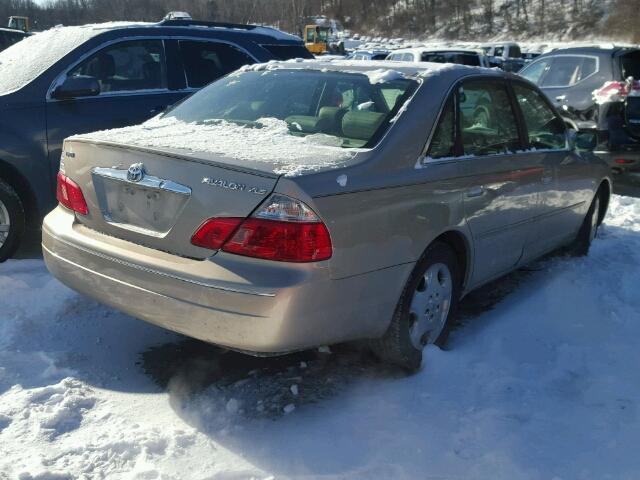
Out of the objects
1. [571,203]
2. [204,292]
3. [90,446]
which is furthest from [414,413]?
[571,203]

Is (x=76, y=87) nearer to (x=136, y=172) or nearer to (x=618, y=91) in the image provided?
(x=136, y=172)

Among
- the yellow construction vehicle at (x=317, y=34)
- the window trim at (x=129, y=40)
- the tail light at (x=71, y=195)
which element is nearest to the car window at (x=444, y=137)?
the tail light at (x=71, y=195)

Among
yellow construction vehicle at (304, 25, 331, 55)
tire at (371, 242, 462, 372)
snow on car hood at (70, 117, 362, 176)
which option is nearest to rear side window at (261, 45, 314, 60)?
snow on car hood at (70, 117, 362, 176)

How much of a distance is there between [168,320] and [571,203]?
3.34 meters

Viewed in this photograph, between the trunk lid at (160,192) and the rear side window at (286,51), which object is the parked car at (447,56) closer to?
the rear side window at (286,51)

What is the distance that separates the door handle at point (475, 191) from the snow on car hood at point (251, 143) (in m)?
0.84

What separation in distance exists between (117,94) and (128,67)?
0.99 feet

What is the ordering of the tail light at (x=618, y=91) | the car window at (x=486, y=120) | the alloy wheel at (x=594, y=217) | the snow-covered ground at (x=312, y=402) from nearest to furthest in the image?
1. the snow-covered ground at (x=312, y=402)
2. the car window at (x=486, y=120)
3. the alloy wheel at (x=594, y=217)
4. the tail light at (x=618, y=91)

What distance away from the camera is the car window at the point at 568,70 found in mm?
9102

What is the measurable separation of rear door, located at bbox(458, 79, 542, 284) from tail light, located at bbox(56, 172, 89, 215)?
6.48 ft

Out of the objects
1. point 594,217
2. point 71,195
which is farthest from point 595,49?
point 71,195

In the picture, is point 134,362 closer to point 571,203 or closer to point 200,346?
point 200,346

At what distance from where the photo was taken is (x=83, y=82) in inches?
196

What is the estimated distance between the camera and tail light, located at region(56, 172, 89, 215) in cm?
338
